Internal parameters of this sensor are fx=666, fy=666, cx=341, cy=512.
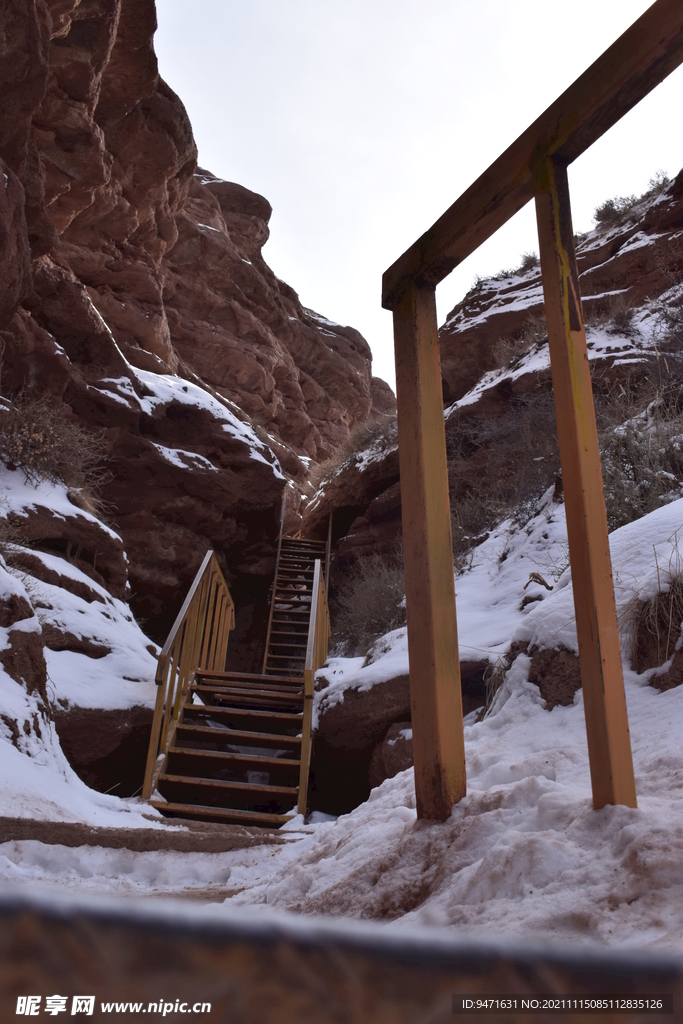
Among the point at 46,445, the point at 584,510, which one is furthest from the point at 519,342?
the point at 584,510

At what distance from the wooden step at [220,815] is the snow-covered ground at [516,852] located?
23.7 inches

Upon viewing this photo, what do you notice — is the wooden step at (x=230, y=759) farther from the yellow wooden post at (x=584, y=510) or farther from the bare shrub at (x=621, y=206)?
the bare shrub at (x=621, y=206)

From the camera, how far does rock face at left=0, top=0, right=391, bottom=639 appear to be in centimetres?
680

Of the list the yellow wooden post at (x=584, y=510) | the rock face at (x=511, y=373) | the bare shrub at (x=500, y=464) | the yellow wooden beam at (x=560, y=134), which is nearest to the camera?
the yellow wooden post at (x=584, y=510)

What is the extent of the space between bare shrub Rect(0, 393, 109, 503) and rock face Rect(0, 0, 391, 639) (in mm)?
547

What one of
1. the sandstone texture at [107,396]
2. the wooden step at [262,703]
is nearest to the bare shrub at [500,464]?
the wooden step at [262,703]

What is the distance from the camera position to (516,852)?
1291 mm

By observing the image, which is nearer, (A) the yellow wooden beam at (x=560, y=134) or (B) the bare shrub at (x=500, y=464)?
(A) the yellow wooden beam at (x=560, y=134)

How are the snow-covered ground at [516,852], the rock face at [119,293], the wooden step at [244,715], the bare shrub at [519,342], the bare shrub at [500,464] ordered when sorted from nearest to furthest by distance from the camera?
the snow-covered ground at [516,852] → the wooden step at [244,715] → the rock face at [119,293] → the bare shrub at [500,464] → the bare shrub at [519,342]

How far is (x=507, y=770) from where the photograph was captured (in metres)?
2.05

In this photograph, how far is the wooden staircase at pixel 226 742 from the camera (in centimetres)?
475

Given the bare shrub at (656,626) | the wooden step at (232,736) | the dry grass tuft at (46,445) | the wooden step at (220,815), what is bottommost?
the wooden step at (220,815)

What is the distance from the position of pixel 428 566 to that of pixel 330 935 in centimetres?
155

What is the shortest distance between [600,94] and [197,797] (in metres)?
4.94
